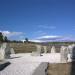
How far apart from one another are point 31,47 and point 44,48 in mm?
3811

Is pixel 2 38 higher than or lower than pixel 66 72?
higher

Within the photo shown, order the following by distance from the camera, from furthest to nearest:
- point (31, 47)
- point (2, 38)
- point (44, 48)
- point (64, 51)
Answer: point (2, 38), point (31, 47), point (44, 48), point (64, 51)

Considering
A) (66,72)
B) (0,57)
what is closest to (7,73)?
(66,72)

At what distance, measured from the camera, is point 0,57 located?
19.9 meters

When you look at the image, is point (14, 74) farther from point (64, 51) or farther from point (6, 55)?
point (6, 55)

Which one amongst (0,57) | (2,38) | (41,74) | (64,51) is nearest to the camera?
(41,74)

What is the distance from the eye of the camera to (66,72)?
11.1 metres

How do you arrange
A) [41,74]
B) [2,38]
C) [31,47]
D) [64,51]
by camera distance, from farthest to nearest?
1. [2,38]
2. [31,47]
3. [64,51]
4. [41,74]

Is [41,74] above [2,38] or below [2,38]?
below

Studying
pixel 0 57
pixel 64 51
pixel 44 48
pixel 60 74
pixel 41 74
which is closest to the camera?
pixel 41 74

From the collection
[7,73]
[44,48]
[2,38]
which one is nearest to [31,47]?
[44,48]

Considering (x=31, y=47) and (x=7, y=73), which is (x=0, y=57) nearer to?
(x=7, y=73)

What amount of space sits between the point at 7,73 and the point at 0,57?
8766 mm

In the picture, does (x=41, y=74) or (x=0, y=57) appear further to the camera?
(x=0, y=57)
